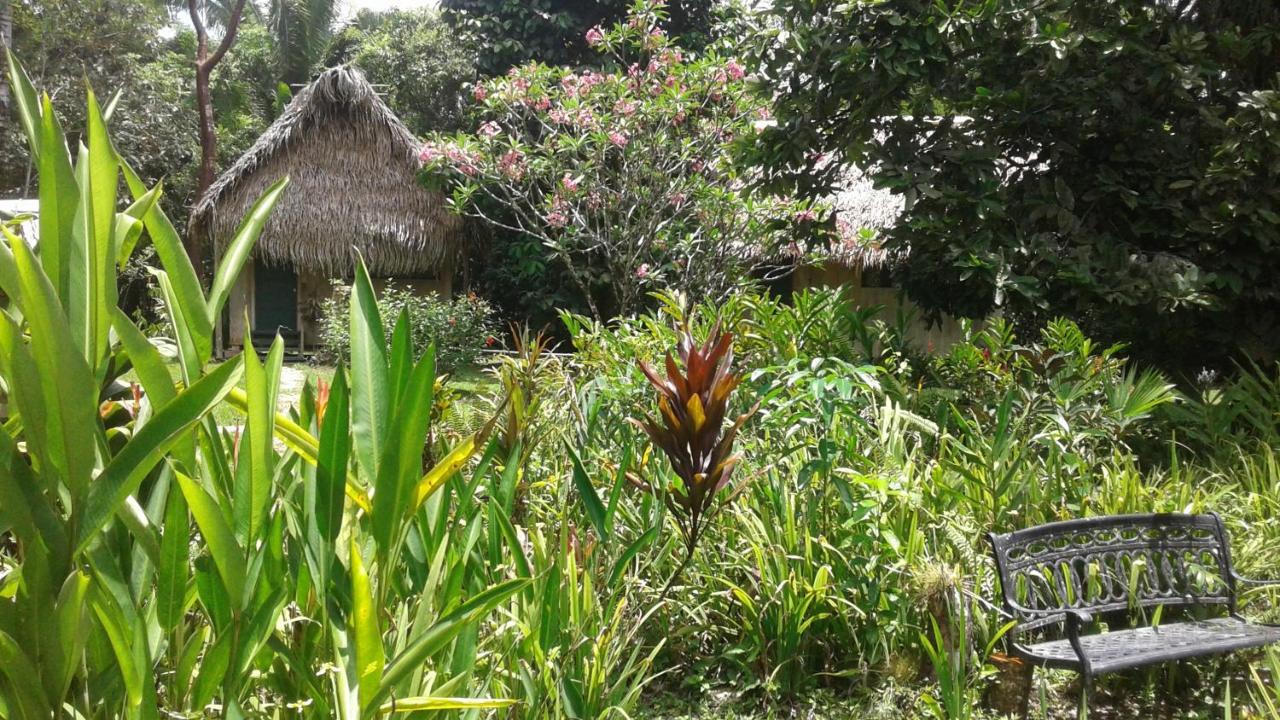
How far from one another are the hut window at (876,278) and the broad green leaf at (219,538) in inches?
492

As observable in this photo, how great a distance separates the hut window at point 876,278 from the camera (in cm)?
1348

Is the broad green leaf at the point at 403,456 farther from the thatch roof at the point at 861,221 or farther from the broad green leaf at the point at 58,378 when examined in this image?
the thatch roof at the point at 861,221

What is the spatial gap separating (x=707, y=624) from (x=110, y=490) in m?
2.35

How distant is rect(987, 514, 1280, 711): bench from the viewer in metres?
2.96

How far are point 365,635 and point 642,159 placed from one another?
9.30 meters

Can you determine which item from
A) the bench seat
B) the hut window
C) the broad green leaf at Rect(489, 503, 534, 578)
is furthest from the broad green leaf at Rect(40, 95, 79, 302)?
the hut window

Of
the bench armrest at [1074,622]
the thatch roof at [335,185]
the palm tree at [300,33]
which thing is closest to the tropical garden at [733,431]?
the bench armrest at [1074,622]

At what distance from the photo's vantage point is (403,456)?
135 cm

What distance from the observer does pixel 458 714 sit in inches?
73.5

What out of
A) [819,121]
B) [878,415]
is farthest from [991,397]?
[819,121]

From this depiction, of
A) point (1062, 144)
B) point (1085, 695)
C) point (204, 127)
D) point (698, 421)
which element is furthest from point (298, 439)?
point (204, 127)

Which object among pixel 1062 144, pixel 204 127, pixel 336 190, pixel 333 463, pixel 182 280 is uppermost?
pixel 204 127

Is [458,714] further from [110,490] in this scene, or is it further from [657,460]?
[657,460]

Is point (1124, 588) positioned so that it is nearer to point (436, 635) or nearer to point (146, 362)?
point (436, 635)
